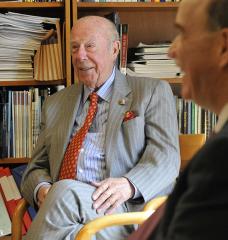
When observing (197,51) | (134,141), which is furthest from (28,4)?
(197,51)

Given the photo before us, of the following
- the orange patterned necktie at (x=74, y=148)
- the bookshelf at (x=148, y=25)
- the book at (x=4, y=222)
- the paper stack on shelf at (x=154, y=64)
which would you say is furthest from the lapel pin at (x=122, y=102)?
the book at (x=4, y=222)

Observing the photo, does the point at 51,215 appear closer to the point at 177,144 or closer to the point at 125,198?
the point at 125,198

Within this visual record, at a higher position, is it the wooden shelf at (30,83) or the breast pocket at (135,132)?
the wooden shelf at (30,83)

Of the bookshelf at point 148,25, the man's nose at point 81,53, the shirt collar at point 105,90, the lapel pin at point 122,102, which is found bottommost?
the lapel pin at point 122,102

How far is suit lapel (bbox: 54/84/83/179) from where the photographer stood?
5.98ft

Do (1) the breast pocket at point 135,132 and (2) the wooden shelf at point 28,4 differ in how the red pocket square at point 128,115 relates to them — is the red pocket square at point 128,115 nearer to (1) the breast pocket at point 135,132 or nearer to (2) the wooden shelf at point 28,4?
(1) the breast pocket at point 135,132

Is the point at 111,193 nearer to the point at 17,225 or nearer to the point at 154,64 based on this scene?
the point at 17,225

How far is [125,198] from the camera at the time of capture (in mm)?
1627

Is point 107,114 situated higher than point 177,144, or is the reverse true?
point 107,114

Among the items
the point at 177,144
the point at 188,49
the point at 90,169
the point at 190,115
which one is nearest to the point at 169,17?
the point at 190,115

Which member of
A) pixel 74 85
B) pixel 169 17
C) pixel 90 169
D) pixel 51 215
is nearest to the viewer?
pixel 51 215

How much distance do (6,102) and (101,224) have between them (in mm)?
1004

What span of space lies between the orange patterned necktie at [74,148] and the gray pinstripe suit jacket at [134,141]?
0.03 m

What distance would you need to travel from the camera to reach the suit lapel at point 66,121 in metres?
1.82
